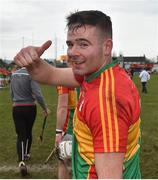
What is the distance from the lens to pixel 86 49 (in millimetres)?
2594

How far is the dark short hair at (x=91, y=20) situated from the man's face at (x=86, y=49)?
34mm

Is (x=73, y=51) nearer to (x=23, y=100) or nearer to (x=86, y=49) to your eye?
(x=86, y=49)

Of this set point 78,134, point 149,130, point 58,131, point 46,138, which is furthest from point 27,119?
point 78,134

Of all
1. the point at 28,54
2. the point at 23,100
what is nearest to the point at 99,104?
the point at 28,54

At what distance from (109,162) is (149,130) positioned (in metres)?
10.9

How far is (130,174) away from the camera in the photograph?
278cm

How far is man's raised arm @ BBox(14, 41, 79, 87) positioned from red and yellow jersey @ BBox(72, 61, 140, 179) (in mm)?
384

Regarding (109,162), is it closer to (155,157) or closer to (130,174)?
(130,174)

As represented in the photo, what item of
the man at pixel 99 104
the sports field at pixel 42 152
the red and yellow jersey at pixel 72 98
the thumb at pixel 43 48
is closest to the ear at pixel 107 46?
the man at pixel 99 104

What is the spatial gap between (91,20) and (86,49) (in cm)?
19

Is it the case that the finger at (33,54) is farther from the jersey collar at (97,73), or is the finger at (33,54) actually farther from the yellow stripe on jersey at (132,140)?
the yellow stripe on jersey at (132,140)

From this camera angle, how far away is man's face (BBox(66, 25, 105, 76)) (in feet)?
8.52

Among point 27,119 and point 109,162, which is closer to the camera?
point 109,162

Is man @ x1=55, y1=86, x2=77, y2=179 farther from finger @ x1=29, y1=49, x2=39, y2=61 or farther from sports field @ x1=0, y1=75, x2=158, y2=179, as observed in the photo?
finger @ x1=29, y1=49, x2=39, y2=61
